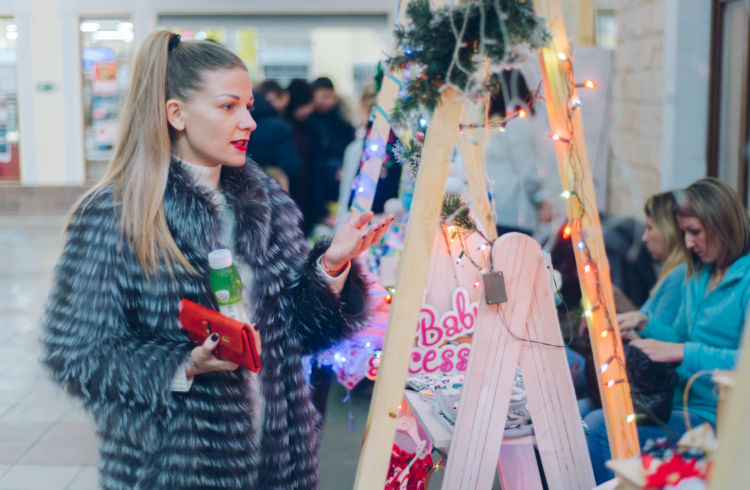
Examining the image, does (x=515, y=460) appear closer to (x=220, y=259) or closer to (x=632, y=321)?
(x=220, y=259)

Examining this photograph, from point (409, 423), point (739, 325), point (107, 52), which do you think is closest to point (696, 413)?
point (739, 325)

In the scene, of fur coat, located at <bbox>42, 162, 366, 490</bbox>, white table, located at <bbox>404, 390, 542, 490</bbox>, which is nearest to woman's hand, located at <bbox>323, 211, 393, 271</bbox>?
fur coat, located at <bbox>42, 162, 366, 490</bbox>

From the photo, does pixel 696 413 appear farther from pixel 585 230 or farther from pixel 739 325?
pixel 585 230

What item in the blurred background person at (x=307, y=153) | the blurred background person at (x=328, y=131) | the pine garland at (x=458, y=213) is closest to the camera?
the pine garland at (x=458, y=213)

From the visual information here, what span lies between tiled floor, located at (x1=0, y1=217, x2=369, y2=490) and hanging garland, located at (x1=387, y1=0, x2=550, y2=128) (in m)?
1.19

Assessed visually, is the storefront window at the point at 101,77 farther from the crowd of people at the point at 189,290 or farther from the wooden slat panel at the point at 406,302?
the wooden slat panel at the point at 406,302

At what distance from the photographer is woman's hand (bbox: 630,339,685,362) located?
9.82 feet

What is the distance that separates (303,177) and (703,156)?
323 centimetres

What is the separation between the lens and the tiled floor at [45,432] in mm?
3949

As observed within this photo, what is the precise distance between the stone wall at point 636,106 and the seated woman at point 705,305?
2.19 meters

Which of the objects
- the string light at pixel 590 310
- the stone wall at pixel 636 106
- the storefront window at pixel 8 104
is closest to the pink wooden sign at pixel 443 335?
the string light at pixel 590 310

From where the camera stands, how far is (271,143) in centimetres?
614

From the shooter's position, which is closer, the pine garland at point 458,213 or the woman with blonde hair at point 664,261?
the pine garland at point 458,213

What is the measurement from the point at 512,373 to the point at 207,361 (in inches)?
31.2
